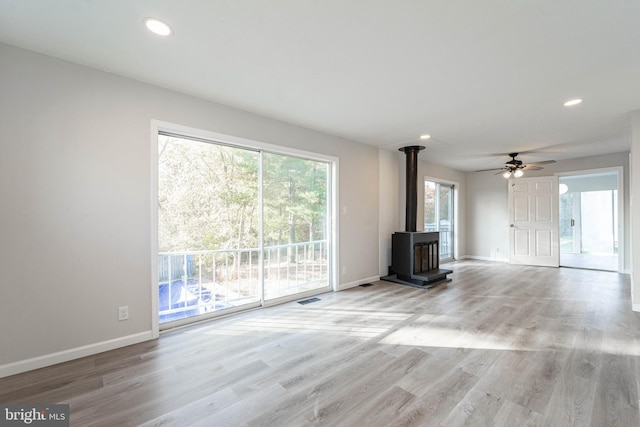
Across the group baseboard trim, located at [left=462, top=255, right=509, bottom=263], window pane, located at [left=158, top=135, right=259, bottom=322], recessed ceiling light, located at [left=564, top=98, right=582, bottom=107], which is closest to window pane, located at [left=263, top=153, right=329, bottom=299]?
window pane, located at [left=158, top=135, right=259, bottom=322]

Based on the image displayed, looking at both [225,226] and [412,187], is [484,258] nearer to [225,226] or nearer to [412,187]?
[412,187]

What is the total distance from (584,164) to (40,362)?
9.08 metres

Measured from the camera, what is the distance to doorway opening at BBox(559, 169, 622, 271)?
7691 mm

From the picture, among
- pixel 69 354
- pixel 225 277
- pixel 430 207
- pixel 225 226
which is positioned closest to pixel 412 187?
pixel 430 207

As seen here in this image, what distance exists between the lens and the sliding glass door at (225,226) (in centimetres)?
328

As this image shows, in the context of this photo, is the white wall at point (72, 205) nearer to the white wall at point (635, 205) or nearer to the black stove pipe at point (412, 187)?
the black stove pipe at point (412, 187)

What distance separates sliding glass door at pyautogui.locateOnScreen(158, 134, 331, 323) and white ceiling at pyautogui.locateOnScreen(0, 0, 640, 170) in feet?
2.59

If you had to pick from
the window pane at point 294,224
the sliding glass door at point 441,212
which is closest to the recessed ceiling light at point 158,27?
the window pane at point 294,224

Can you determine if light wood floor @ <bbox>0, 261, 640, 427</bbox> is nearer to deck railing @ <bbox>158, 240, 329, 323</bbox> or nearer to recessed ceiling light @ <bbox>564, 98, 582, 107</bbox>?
deck railing @ <bbox>158, 240, 329, 323</bbox>

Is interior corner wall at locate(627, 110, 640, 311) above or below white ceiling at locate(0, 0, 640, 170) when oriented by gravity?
below

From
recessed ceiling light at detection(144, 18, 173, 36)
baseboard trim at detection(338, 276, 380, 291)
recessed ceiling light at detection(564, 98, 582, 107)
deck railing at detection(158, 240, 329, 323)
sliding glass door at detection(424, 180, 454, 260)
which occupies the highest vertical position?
recessed ceiling light at detection(144, 18, 173, 36)

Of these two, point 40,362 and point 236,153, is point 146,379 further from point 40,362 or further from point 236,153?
point 236,153

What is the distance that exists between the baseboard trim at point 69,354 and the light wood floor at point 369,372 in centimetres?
7

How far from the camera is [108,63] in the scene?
2.25 m
